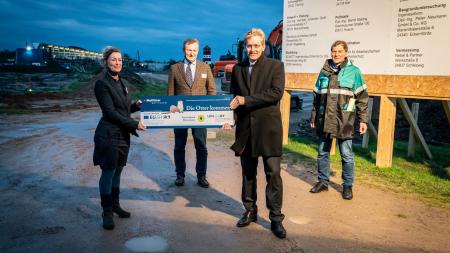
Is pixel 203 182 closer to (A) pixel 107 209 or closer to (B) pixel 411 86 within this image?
(A) pixel 107 209

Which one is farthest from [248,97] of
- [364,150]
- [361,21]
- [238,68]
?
[364,150]

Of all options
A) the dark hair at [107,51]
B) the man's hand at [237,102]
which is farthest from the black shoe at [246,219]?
the dark hair at [107,51]

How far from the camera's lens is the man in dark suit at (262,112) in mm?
4027

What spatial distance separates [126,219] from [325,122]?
3041mm

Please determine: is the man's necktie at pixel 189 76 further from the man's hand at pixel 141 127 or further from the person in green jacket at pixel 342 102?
the person in green jacket at pixel 342 102

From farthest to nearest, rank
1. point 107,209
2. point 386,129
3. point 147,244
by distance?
point 386,129, point 107,209, point 147,244

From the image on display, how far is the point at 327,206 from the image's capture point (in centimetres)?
524

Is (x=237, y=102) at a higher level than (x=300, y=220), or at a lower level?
higher

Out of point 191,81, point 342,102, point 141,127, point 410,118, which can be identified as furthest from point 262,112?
point 410,118

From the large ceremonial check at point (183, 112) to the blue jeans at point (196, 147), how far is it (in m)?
1.09

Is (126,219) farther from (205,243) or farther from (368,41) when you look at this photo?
(368,41)

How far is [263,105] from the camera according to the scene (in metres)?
4.12

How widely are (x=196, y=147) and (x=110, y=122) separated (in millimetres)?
1968

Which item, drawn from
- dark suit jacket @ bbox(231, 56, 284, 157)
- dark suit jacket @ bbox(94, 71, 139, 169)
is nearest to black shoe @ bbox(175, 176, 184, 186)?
dark suit jacket @ bbox(94, 71, 139, 169)
